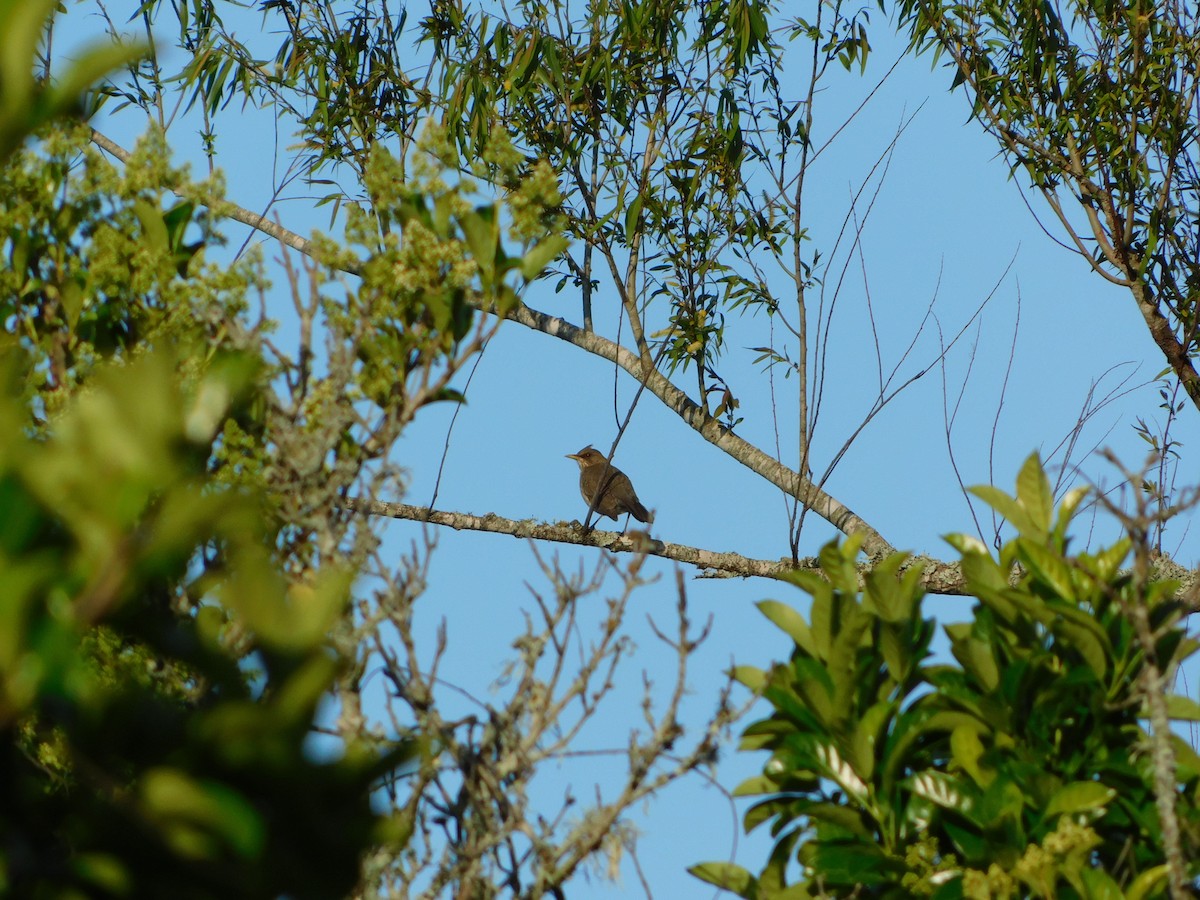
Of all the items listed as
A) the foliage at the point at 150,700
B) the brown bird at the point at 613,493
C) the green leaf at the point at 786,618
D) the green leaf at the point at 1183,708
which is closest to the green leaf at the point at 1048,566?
the green leaf at the point at 1183,708

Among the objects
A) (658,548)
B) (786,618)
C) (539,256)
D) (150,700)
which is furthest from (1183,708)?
(658,548)

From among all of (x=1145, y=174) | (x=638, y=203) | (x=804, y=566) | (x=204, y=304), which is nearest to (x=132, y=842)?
(x=204, y=304)

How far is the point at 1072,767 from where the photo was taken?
9.02 ft

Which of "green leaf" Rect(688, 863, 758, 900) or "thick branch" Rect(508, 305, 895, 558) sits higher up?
"thick branch" Rect(508, 305, 895, 558)

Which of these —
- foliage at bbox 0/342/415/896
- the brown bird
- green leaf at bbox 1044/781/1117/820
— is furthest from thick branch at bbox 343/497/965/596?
foliage at bbox 0/342/415/896

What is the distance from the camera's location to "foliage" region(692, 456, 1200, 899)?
2635 mm

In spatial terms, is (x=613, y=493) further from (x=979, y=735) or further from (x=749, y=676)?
(x=979, y=735)

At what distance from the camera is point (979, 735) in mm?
2809

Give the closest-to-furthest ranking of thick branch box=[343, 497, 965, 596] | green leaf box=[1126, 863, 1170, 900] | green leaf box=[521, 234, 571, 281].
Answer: green leaf box=[1126, 863, 1170, 900] → green leaf box=[521, 234, 571, 281] → thick branch box=[343, 497, 965, 596]

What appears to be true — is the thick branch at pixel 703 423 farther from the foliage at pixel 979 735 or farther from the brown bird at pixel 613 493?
the foliage at pixel 979 735

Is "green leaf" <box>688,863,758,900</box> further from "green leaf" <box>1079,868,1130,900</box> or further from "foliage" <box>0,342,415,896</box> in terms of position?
"foliage" <box>0,342,415,896</box>

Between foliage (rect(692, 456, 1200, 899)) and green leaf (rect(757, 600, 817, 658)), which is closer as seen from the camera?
foliage (rect(692, 456, 1200, 899))

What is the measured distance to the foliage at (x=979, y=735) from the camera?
2.63 m

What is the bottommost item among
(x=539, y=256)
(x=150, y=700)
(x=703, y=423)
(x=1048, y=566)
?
(x=150, y=700)
